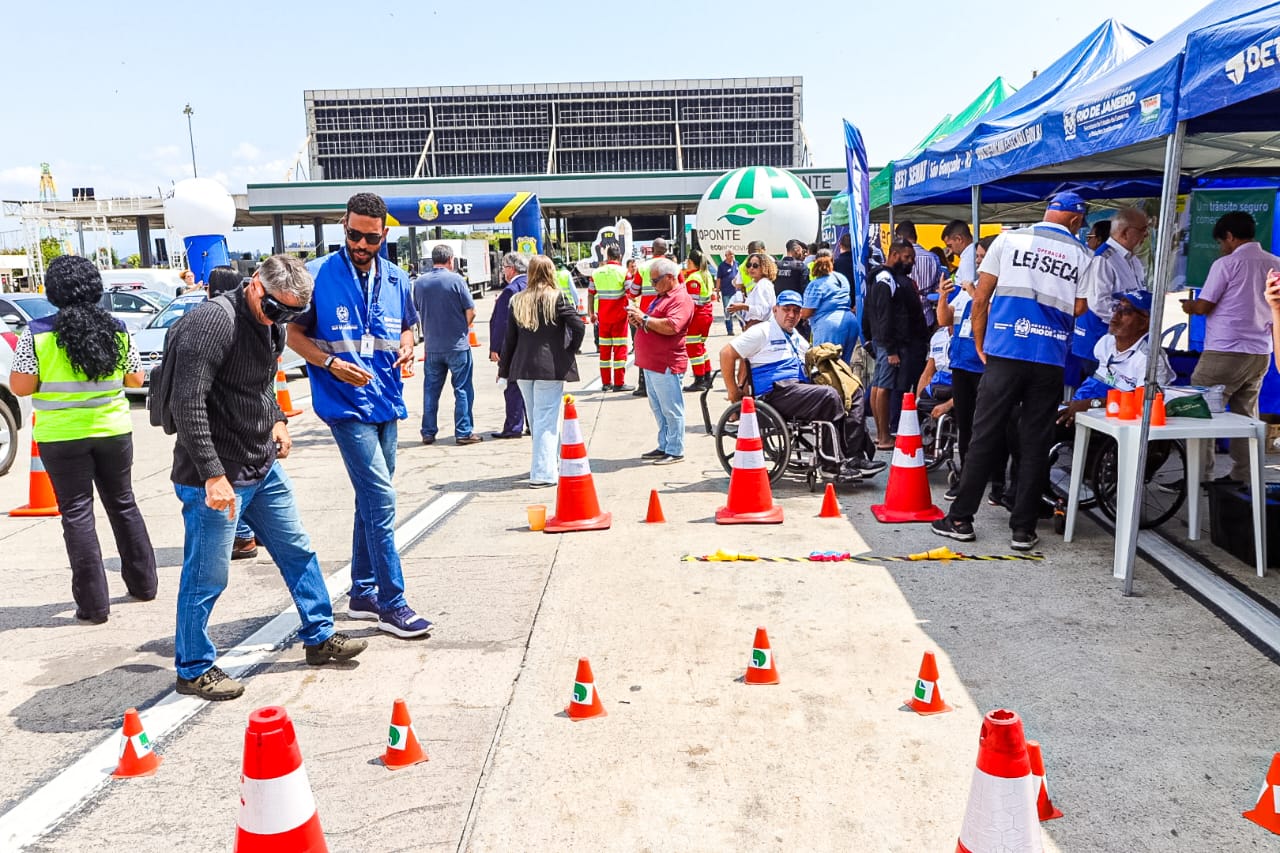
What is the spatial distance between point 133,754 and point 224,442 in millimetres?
1281

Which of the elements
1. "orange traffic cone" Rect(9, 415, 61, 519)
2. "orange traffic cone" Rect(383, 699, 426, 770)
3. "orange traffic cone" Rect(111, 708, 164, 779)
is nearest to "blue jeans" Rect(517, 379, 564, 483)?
"orange traffic cone" Rect(9, 415, 61, 519)

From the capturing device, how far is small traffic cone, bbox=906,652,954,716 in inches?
156

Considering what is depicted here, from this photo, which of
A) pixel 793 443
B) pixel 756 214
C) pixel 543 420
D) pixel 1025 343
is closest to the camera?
pixel 1025 343

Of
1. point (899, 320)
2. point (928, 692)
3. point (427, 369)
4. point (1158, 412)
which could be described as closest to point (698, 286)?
point (427, 369)

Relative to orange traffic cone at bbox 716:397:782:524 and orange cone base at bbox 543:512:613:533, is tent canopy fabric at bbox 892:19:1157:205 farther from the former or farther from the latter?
orange cone base at bbox 543:512:613:533

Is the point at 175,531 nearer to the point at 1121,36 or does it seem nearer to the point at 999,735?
the point at 999,735

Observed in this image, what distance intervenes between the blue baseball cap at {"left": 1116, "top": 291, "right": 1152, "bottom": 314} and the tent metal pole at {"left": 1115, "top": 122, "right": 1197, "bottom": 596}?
1.79 meters

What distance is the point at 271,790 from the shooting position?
262cm

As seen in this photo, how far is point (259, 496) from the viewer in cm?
448

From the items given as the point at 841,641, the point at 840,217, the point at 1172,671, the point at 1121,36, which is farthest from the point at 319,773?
the point at 840,217

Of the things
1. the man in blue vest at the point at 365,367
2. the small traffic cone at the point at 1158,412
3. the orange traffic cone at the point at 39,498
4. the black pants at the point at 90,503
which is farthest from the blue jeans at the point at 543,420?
the small traffic cone at the point at 1158,412

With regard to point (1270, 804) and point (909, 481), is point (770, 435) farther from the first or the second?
point (1270, 804)

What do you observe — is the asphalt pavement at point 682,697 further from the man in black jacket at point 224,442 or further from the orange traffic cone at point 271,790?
the orange traffic cone at point 271,790

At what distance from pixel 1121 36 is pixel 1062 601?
604cm
